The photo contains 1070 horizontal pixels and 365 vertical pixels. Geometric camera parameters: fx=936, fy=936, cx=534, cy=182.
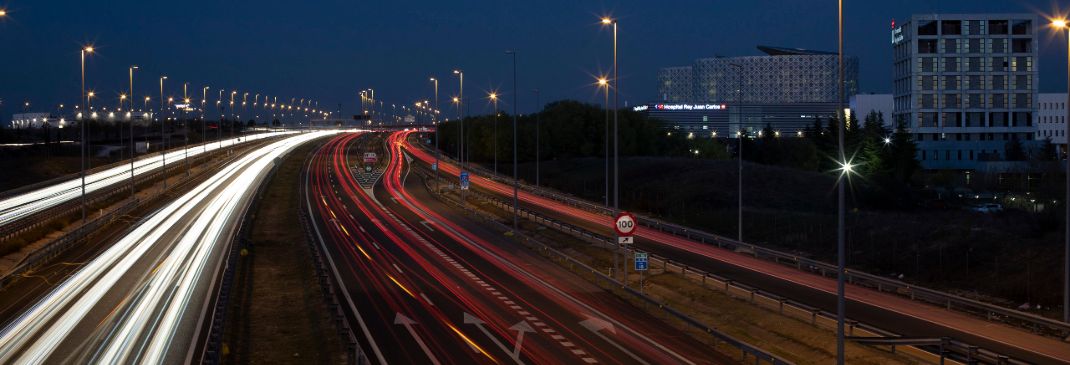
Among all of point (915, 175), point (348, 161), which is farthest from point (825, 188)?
point (348, 161)

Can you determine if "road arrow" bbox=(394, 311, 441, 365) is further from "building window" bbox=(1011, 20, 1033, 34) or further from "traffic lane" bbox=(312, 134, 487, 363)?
"building window" bbox=(1011, 20, 1033, 34)

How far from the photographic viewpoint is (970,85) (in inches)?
4363

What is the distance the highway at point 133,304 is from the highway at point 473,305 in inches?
187

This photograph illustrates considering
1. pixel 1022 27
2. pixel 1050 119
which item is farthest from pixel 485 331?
pixel 1050 119

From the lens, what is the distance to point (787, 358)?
74.1ft

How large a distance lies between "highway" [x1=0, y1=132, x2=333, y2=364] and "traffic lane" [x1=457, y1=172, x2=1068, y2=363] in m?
19.0

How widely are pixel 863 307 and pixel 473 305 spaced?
1251cm

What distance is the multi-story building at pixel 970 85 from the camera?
109562mm

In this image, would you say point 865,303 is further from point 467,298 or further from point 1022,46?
point 1022,46

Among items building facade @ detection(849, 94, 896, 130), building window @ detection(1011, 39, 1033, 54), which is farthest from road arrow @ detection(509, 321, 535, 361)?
building facade @ detection(849, 94, 896, 130)

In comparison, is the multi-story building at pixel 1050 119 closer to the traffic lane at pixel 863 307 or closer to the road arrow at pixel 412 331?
the traffic lane at pixel 863 307

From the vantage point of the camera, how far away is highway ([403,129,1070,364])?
23.7 meters

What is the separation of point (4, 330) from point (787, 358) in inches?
784

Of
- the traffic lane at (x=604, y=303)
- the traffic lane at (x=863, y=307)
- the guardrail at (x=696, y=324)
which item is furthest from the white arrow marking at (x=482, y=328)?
the traffic lane at (x=863, y=307)
